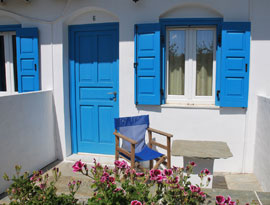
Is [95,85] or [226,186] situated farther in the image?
[95,85]

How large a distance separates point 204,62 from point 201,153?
1.68m

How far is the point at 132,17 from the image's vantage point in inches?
156

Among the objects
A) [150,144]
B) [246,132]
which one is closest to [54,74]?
[150,144]

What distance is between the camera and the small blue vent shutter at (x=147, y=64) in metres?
3.87

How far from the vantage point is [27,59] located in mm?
4457

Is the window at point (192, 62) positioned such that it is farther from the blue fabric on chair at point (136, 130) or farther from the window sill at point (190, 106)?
the blue fabric on chair at point (136, 130)

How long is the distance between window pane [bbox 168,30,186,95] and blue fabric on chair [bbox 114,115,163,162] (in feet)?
2.39

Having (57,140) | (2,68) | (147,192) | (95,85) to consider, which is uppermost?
(2,68)

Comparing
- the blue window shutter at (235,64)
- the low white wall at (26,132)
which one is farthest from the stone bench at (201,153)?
the low white wall at (26,132)

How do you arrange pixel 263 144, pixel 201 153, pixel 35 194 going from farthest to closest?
pixel 263 144
pixel 201 153
pixel 35 194

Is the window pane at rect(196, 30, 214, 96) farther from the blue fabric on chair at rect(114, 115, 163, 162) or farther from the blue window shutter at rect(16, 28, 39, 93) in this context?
the blue window shutter at rect(16, 28, 39, 93)

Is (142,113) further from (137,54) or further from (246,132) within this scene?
(246,132)

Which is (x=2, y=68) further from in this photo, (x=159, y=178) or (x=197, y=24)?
(x=159, y=178)

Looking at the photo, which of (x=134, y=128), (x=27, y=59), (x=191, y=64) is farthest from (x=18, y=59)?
(x=191, y=64)
